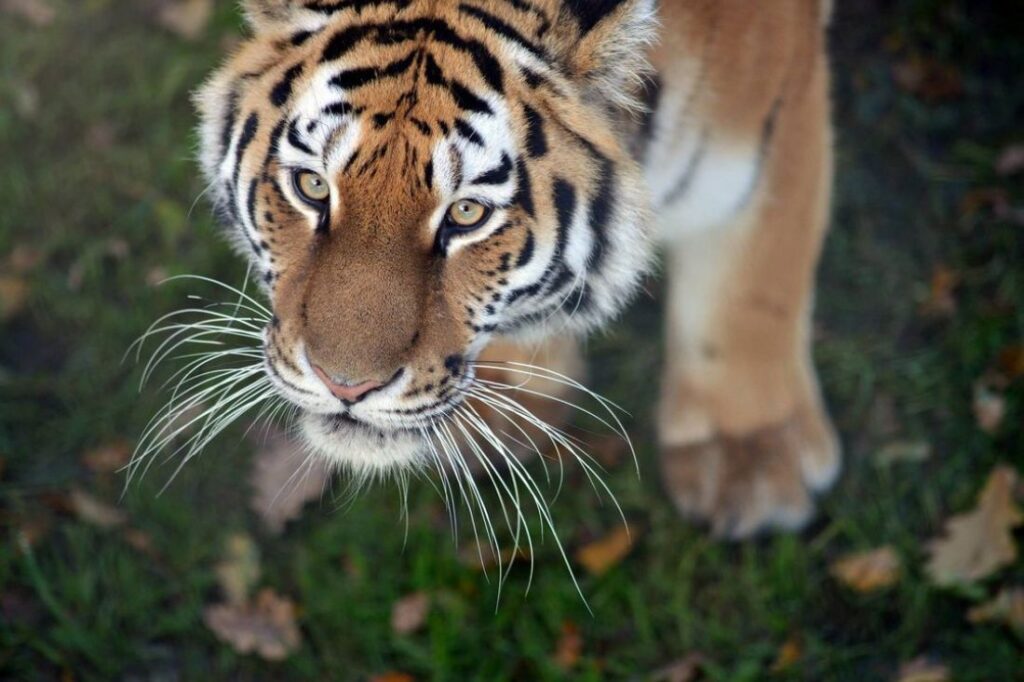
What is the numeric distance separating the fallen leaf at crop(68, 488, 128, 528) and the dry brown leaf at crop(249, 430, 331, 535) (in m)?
0.35

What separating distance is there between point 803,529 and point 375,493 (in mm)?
1154

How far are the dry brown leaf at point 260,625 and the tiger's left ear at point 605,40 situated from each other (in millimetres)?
1587

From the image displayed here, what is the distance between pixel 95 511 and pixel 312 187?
1.47 metres

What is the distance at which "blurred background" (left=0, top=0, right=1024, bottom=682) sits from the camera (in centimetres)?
283

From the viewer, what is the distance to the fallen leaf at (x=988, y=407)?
3.11 metres

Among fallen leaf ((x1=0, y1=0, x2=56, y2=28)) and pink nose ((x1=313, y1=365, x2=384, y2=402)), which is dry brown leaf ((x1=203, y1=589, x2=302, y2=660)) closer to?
pink nose ((x1=313, y1=365, x2=384, y2=402))

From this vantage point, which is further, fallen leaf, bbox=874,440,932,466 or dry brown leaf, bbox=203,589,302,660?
fallen leaf, bbox=874,440,932,466

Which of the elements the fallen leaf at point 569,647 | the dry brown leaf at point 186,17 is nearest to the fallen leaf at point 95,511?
the fallen leaf at point 569,647

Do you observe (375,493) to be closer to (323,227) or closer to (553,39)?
(323,227)

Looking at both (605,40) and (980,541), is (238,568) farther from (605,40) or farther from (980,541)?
(980,541)

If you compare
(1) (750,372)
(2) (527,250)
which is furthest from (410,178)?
(1) (750,372)

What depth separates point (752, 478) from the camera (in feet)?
9.74

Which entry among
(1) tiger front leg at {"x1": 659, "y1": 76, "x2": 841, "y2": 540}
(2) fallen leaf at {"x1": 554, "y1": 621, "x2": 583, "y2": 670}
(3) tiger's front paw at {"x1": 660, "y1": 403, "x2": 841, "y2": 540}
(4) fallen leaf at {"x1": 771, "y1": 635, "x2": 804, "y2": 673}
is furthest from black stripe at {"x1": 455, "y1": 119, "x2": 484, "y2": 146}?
(4) fallen leaf at {"x1": 771, "y1": 635, "x2": 804, "y2": 673}

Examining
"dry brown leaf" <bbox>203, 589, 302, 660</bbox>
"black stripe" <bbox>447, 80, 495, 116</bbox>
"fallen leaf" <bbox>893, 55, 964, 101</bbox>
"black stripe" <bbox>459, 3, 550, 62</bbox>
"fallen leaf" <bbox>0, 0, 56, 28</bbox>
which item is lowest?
"dry brown leaf" <bbox>203, 589, 302, 660</bbox>
